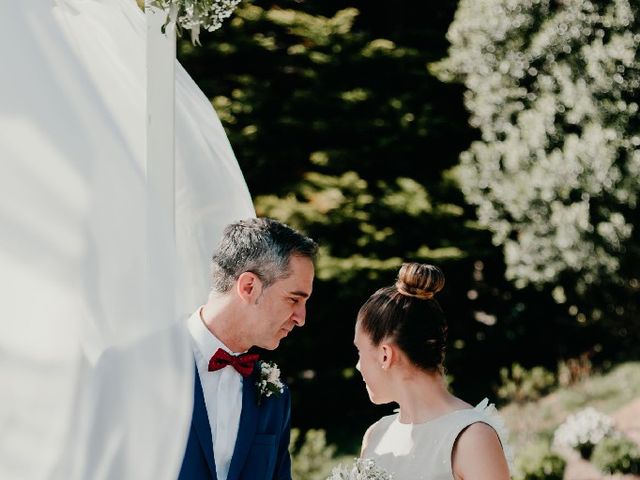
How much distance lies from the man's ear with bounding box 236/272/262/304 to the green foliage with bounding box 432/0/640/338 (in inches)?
278

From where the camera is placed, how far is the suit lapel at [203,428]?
104 inches

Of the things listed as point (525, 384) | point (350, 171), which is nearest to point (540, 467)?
point (525, 384)

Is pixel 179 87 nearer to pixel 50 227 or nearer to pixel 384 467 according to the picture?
pixel 50 227

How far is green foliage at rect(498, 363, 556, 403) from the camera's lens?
10.6 meters

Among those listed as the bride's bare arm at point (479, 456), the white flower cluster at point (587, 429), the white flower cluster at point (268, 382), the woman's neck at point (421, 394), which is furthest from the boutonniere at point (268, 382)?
the white flower cluster at point (587, 429)

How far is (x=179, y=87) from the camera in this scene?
290cm

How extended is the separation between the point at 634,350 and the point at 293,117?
185 inches

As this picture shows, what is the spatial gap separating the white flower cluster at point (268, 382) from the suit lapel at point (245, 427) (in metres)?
0.03

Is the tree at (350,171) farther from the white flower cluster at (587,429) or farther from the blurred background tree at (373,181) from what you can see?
the white flower cluster at (587,429)

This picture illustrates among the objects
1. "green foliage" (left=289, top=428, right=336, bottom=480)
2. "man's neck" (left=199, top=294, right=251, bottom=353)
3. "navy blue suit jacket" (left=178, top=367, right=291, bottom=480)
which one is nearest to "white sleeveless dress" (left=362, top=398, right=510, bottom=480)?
"navy blue suit jacket" (left=178, top=367, right=291, bottom=480)

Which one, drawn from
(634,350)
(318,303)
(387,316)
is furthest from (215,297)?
(634,350)

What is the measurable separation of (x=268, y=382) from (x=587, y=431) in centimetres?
625

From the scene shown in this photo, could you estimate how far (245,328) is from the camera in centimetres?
289

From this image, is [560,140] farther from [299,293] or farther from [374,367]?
[299,293]
